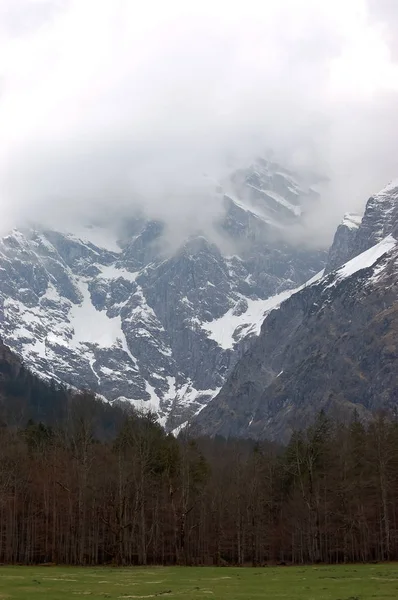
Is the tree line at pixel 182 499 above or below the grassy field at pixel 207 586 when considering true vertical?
above

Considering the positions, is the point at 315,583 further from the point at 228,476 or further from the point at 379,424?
the point at 228,476

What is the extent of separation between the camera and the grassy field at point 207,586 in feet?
113

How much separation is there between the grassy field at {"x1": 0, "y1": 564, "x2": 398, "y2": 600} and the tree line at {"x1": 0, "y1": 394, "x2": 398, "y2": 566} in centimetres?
2698

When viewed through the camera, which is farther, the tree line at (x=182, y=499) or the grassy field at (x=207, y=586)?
the tree line at (x=182, y=499)

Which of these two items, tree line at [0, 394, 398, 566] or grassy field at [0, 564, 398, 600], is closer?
grassy field at [0, 564, 398, 600]

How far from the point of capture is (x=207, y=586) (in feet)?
134

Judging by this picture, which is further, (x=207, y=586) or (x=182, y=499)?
(x=182, y=499)

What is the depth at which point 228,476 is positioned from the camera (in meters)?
101

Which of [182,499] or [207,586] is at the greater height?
[182,499]

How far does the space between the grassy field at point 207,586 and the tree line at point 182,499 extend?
27.0 m

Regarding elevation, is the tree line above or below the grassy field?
above

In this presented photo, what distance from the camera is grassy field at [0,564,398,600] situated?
1361 inches

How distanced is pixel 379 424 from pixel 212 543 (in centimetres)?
3797

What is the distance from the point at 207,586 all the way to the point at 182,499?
36.0 meters
